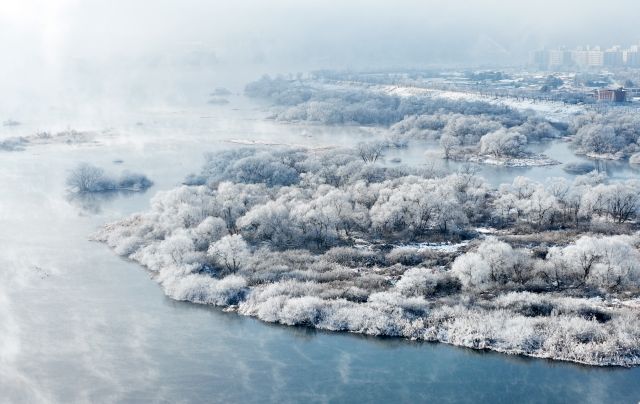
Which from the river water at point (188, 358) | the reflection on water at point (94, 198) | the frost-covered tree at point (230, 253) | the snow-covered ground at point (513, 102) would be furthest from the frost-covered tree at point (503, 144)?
the river water at point (188, 358)

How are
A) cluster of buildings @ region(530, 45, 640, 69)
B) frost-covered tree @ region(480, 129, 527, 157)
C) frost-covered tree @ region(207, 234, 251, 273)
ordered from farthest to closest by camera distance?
cluster of buildings @ region(530, 45, 640, 69) < frost-covered tree @ region(480, 129, 527, 157) < frost-covered tree @ region(207, 234, 251, 273)

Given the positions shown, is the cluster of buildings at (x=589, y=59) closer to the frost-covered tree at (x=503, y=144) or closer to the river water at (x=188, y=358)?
the frost-covered tree at (x=503, y=144)

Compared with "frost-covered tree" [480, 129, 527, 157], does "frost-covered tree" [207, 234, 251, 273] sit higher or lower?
lower

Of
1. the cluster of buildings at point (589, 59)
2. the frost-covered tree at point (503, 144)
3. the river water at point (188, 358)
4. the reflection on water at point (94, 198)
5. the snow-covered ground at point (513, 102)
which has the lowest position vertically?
the river water at point (188, 358)

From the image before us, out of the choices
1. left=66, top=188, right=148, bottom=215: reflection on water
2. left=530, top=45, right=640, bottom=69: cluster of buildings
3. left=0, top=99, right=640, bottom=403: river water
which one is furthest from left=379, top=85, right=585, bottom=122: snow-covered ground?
left=530, top=45, right=640, bottom=69: cluster of buildings

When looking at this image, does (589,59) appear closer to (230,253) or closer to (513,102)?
(513,102)

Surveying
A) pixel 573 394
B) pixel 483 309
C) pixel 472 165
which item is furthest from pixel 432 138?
pixel 573 394

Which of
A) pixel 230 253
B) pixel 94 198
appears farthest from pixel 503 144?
pixel 230 253

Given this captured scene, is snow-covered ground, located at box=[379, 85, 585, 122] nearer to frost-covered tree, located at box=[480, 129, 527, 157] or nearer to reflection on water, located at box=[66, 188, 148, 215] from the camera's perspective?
frost-covered tree, located at box=[480, 129, 527, 157]
